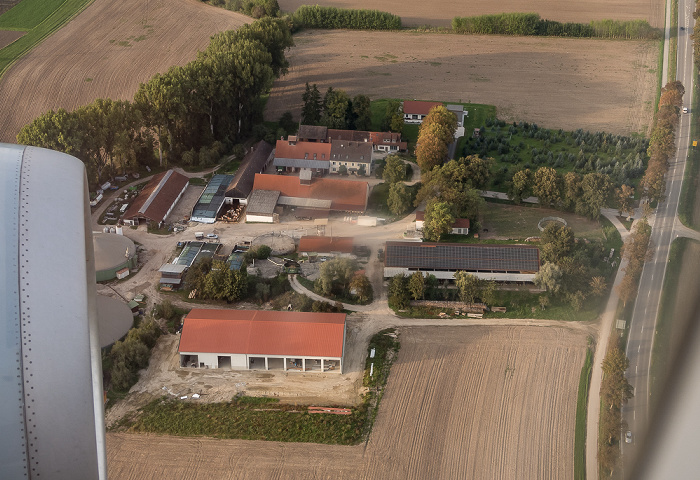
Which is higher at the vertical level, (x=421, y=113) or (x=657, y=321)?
(x=421, y=113)

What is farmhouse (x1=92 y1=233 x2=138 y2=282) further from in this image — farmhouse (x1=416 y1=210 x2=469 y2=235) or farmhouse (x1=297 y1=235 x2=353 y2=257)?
farmhouse (x1=416 y1=210 x2=469 y2=235)

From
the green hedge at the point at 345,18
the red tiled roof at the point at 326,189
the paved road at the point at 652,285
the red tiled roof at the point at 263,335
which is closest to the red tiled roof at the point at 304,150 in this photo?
the red tiled roof at the point at 326,189

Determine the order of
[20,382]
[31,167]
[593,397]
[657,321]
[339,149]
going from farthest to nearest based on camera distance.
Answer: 1. [339,149]
2. [657,321]
3. [593,397]
4. [31,167]
5. [20,382]

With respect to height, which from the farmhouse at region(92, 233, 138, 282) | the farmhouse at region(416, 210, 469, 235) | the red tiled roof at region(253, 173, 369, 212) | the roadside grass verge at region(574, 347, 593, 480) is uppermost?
the red tiled roof at region(253, 173, 369, 212)

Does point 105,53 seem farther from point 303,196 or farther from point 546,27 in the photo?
point 546,27

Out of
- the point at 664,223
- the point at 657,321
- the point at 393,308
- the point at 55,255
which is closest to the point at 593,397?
the point at 657,321

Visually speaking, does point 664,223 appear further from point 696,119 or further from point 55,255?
point 55,255

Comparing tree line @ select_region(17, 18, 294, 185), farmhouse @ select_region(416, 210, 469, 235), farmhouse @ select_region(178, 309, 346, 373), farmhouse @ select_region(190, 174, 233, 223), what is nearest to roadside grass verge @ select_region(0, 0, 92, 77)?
tree line @ select_region(17, 18, 294, 185)
